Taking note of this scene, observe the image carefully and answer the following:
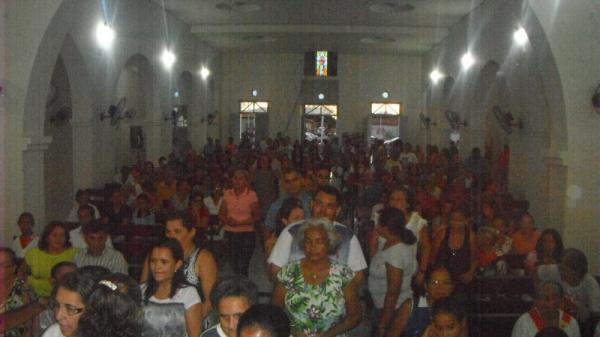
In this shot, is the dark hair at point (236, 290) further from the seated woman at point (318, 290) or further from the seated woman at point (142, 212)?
the seated woman at point (142, 212)

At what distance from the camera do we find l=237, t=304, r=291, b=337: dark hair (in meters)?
3.11

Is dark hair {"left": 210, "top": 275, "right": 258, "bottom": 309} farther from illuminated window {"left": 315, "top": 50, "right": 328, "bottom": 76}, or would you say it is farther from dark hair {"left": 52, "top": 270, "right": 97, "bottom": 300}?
illuminated window {"left": 315, "top": 50, "right": 328, "bottom": 76}

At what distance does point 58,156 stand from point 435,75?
1288 cm

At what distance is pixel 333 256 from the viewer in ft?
15.0

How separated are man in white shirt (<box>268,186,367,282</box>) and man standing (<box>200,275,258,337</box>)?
993mm

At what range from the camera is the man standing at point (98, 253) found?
6.20 metres

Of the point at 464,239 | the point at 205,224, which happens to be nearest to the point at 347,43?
the point at 205,224

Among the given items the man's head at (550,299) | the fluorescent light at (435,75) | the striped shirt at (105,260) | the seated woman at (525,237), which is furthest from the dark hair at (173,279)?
the fluorescent light at (435,75)

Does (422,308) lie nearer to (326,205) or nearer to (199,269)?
(326,205)

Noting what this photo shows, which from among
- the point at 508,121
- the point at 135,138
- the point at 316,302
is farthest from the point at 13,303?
the point at 135,138

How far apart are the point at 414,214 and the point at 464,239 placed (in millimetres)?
1014

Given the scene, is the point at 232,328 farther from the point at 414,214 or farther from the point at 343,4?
the point at 343,4

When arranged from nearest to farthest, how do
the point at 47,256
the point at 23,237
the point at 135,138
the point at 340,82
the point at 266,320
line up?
the point at 266,320, the point at 47,256, the point at 23,237, the point at 135,138, the point at 340,82

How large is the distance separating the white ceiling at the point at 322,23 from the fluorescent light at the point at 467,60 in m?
1.04
